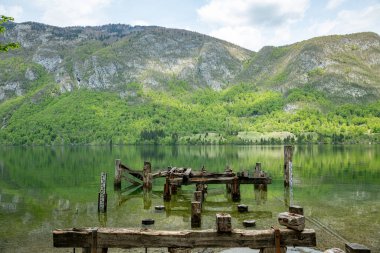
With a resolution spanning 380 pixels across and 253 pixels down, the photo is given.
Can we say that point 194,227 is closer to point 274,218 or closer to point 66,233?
point 274,218

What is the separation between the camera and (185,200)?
2725 centimetres

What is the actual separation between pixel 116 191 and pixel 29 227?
14.0 meters

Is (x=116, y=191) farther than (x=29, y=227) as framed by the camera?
Yes

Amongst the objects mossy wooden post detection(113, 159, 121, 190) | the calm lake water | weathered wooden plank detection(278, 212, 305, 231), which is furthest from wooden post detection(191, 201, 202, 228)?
mossy wooden post detection(113, 159, 121, 190)

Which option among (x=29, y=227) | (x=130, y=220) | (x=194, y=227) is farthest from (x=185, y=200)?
(x=29, y=227)

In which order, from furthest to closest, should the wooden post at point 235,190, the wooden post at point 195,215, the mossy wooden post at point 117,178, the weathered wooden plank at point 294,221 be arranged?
the mossy wooden post at point 117,178 → the wooden post at point 235,190 → the wooden post at point 195,215 → the weathered wooden plank at point 294,221

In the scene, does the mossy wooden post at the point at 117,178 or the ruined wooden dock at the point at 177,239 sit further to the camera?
the mossy wooden post at the point at 117,178

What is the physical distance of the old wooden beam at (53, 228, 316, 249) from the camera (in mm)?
9070

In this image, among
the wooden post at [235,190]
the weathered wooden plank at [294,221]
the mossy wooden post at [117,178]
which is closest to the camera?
the weathered wooden plank at [294,221]

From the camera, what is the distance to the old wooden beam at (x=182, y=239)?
907cm

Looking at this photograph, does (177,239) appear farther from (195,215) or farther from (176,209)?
(176,209)

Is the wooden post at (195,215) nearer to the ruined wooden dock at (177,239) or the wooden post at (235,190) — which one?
the wooden post at (235,190)

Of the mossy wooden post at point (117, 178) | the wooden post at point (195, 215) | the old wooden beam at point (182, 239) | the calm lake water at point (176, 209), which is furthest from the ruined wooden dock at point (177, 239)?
the mossy wooden post at point (117, 178)

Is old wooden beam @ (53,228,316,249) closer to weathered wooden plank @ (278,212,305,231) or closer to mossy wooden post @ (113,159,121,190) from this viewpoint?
weathered wooden plank @ (278,212,305,231)
